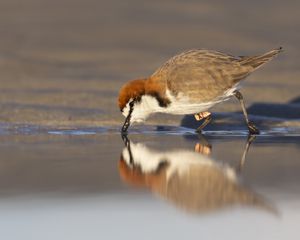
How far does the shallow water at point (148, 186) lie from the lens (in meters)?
6.13

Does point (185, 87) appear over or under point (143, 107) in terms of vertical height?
over

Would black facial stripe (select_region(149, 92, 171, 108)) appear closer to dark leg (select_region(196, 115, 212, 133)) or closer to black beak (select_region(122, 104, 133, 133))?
black beak (select_region(122, 104, 133, 133))

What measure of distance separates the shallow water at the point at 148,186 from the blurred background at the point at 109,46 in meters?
1.80

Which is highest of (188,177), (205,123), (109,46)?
(188,177)

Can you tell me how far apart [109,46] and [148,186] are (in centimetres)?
833

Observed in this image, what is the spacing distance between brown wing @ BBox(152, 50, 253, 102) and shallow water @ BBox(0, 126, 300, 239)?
1.55 feet

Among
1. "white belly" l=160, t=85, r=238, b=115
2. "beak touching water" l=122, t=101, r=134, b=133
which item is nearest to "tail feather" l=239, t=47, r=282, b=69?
"white belly" l=160, t=85, r=238, b=115

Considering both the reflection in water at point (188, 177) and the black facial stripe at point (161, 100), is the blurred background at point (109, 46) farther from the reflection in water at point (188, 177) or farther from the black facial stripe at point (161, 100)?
the reflection in water at point (188, 177)

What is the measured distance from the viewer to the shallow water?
20.1ft

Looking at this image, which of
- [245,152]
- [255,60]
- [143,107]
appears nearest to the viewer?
[245,152]

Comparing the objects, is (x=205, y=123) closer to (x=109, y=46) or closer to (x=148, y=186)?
(x=148, y=186)

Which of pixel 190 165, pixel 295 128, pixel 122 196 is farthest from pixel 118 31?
pixel 122 196

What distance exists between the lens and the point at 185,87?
1062cm

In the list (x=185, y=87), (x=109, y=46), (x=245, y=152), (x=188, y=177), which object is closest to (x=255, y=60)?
(x=185, y=87)
